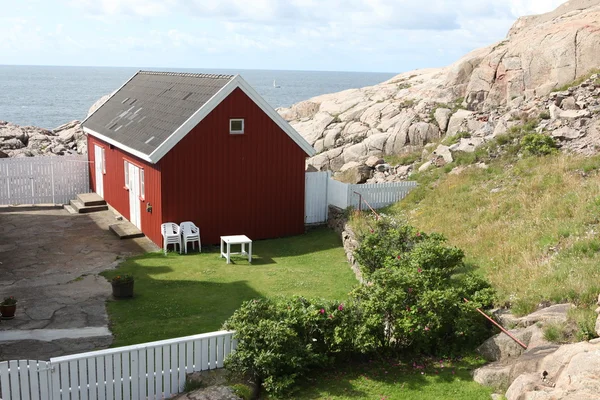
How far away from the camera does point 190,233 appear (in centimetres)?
A: 2088

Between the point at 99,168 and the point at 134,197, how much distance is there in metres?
5.42

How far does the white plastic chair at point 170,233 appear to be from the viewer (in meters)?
20.4

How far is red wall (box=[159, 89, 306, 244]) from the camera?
21062 millimetres

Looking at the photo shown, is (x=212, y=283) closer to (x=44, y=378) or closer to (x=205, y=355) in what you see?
(x=205, y=355)

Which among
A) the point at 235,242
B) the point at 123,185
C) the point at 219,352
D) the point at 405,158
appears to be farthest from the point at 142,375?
the point at 405,158

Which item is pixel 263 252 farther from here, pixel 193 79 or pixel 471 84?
pixel 471 84

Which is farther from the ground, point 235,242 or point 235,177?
point 235,177

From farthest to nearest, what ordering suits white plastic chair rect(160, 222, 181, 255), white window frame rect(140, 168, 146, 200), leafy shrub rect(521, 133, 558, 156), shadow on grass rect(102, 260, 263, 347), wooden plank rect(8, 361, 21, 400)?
leafy shrub rect(521, 133, 558, 156) → white window frame rect(140, 168, 146, 200) → white plastic chair rect(160, 222, 181, 255) → shadow on grass rect(102, 260, 263, 347) → wooden plank rect(8, 361, 21, 400)

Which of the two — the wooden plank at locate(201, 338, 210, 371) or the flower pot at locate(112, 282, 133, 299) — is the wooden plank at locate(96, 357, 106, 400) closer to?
the wooden plank at locate(201, 338, 210, 371)

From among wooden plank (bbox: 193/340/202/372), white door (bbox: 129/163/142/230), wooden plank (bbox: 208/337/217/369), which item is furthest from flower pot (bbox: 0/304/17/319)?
white door (bbox: 129/163/142/230)

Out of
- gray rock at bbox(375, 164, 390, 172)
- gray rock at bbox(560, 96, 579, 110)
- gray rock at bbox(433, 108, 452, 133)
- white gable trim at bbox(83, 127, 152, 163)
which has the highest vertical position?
gray rock at bbox(560, 96, 579, 110)

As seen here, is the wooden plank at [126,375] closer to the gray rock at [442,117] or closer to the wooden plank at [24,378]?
the wooden plank at [24,378]

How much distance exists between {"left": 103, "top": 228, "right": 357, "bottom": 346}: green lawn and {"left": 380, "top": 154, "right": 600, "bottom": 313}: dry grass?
3.40 m

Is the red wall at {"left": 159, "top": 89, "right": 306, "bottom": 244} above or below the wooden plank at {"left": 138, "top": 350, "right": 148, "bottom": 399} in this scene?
above
